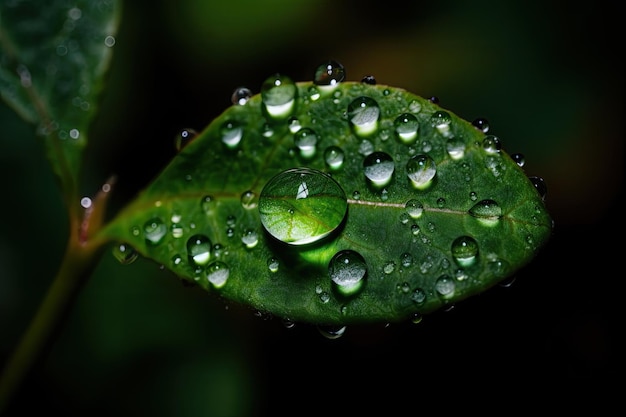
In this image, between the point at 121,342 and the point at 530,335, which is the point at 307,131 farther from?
the point at 121,342

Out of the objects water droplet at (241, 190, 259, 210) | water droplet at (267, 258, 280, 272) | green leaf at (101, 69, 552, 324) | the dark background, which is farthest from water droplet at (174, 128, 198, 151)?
the dark background

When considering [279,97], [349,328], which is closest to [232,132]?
[279,97]

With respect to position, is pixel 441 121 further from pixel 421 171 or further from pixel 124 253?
pixel 124 253

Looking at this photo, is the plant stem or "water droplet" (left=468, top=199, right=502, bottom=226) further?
the plant stem

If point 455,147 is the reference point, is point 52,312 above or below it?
below

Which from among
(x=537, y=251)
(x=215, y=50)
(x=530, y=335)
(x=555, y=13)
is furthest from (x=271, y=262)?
(x=555, y=13)

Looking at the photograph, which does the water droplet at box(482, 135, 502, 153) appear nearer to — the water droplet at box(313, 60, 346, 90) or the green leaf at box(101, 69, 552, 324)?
the green leaf at box(101, 69, 552, 324)
